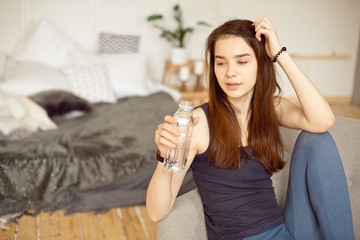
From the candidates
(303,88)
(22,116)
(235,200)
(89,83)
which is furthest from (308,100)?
(89,83)

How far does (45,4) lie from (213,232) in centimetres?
367

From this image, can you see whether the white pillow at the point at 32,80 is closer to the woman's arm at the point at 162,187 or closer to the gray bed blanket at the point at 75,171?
the gray bed blanket at the point at 75,171

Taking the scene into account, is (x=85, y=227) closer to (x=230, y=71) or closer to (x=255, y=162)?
(x=255, y=162)

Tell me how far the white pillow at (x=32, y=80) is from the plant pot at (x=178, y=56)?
135cm

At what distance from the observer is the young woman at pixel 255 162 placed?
4.30 feet

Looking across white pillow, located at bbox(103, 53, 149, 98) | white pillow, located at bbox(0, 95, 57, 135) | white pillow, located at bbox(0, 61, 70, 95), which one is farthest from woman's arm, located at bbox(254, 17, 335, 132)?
white pillow, located at bbox(103, 53, 149, 98)

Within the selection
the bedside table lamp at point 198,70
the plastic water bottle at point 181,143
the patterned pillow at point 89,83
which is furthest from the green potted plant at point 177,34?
the plastic water bottle at point 181,143

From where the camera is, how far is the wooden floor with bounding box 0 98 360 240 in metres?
2.12

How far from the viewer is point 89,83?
362 cm

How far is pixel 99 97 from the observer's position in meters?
Result: 3.62

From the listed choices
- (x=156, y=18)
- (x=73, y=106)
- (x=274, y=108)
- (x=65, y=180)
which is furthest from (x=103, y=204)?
(x=156, y=18)

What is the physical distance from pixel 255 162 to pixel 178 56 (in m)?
3.24

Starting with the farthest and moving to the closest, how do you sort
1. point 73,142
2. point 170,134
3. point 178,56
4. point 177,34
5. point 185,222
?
point 177,34 → point 178,56 → point 73,142 → point 185,222 → point 170,134

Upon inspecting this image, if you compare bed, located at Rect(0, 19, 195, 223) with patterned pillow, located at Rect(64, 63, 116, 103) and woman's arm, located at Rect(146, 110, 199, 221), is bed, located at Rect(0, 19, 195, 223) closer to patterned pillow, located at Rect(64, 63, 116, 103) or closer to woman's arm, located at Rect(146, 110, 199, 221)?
patterned pillow, located at Rect(64, 63, 116, 103)
